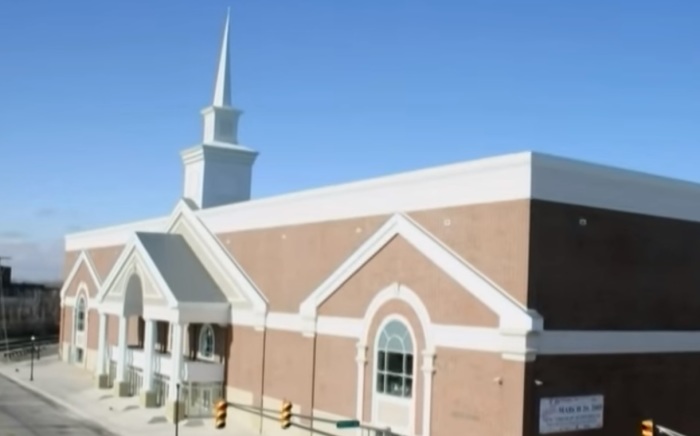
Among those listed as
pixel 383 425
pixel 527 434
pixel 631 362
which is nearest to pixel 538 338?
pixel 527 434

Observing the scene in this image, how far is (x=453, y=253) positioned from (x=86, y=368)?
1394 inches

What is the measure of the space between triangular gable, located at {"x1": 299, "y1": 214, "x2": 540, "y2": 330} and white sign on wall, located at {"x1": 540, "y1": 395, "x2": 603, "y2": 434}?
7.58 feet

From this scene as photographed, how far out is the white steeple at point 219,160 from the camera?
44.2 m

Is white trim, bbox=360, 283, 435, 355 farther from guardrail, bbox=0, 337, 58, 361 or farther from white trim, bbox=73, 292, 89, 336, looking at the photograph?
guardrail, bbox=0, 337, 58, 361

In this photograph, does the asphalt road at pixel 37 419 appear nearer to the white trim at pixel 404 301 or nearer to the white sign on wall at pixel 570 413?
the white trim at pixel 404 301

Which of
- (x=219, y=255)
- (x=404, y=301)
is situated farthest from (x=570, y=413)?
(x=219, y=255)

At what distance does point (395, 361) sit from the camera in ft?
85.6

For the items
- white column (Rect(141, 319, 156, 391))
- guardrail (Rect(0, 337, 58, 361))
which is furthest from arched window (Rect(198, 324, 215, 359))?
guardrail (Rect(0, 337, 58, 361))

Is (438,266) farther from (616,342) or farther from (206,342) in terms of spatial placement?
(206,342)

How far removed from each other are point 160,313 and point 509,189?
62.8 feet

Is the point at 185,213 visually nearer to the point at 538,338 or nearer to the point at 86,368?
the point at 86,368

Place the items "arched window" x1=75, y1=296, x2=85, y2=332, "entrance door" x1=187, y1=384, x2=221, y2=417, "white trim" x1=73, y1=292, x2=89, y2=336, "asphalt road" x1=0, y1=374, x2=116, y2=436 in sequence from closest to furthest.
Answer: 1. "asphalt road" x1=0, y1=374, x2=116, y2=436
2. "entrance door" x1=187, y1=384, x2=221, y2=417
3. "white trim" x1=73, y1=292, x2=89, y2=336
4. "arched window" x1=75, y1=296, x2=85, y2=332

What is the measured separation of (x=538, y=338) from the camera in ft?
72.1

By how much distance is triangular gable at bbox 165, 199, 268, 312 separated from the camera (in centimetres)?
3480
